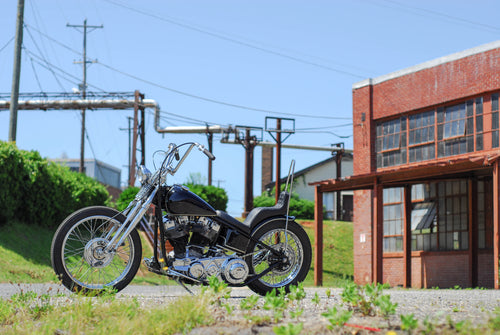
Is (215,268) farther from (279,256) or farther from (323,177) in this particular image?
(323,177)

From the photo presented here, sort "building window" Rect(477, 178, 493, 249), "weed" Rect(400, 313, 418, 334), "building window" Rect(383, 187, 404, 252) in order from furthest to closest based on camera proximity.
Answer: "building window" Rect(383, 187, 404, 252) → "building window" Rect(477, 178, 493, 249) → "weed" Rect(400, 313, 418, 334)

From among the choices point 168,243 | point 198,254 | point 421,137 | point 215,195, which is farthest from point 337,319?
point 215,195

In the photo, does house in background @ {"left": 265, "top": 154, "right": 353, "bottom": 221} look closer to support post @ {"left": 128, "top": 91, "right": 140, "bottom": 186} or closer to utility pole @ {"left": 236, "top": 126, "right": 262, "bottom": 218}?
utility pole @ {"left": 236, "top": 126, "right": 262, "bottom": 218}

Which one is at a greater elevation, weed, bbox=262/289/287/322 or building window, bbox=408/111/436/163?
building window, bbox=408/111/436/163

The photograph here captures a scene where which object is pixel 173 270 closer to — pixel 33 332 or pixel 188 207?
pixel 188 207

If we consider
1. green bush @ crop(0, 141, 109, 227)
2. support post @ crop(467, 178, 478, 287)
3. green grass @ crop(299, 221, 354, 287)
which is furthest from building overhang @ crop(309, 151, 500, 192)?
green bush @ crop(0, 141, 109, 227)

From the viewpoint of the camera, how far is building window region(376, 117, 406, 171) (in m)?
20.5

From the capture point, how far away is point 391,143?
Result: 2094 cm

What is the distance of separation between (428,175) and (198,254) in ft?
34.9

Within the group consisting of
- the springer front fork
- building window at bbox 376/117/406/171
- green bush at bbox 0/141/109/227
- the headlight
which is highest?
building window at bbox 376/117/406/171

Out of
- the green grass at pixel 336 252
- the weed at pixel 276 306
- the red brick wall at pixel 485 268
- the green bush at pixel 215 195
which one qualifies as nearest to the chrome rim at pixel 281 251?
the weed at pixel 276 306

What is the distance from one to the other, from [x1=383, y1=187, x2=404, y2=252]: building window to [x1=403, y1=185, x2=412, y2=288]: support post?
53 centimetres

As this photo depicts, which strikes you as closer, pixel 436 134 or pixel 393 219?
pixel 436 134

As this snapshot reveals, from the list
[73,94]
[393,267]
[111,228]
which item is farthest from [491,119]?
[73,94]
